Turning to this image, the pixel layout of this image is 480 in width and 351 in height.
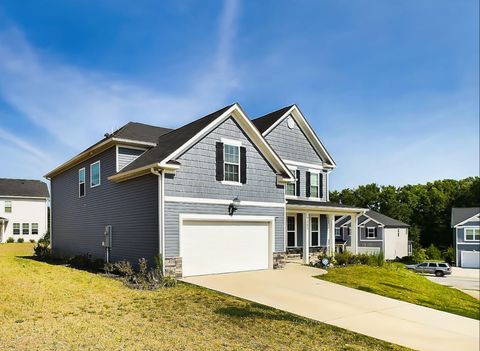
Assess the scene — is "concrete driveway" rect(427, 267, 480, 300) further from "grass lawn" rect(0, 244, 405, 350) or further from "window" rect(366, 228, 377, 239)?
"grass lawn" rect(0, 244, 405, 350)

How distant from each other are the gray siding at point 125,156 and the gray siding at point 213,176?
3536 mm

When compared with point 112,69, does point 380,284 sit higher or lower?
lower

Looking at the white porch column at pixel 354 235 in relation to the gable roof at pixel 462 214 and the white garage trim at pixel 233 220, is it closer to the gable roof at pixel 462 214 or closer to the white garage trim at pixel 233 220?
the white garage trim at pixel 233 220

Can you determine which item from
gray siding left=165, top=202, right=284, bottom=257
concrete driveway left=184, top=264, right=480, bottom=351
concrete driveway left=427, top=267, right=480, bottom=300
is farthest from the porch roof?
concrete driveway left=427, top=267, right=480, bottom=300

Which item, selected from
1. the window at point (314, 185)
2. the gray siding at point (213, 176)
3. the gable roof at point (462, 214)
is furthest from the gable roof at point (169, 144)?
the gable roof at point (462, 214)

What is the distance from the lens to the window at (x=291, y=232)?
22.0 metres

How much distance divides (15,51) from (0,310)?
37.7 feet

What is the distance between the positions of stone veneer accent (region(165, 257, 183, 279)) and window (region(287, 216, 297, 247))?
918cm

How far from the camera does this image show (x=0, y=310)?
8.99m

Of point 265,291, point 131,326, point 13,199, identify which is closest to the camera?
point 131,326

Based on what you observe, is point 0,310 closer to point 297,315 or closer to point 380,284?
point 297,315

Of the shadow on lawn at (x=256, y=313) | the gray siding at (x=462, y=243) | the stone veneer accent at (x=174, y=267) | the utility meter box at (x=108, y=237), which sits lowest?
the gray siding at (x=462, y=243)

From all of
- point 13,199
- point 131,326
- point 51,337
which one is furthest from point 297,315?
point 13,199

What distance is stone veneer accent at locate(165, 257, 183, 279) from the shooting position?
13870mm
